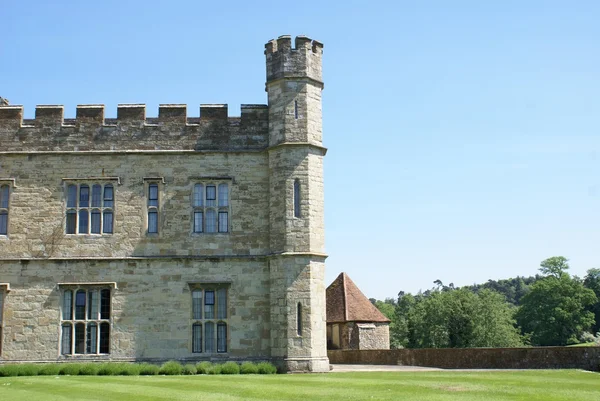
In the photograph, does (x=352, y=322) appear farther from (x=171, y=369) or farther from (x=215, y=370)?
(x=171, y=369)

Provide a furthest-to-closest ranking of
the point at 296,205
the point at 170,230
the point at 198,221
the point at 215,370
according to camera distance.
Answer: the point at 198,221
the point at 170,230
the point at 296,205
the point at 215,370

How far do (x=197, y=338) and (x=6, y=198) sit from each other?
8.39 meters

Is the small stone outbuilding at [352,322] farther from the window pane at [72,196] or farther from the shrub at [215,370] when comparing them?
the window pane at [72,196]

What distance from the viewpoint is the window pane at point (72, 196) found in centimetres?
2450

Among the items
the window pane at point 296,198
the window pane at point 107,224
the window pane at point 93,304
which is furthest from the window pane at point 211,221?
the window pane at point 93,304

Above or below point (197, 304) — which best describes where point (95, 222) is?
above

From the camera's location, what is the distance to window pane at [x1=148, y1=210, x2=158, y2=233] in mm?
24344

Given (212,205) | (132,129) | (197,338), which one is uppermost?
(132,129)

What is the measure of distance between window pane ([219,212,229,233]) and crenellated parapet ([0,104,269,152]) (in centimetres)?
238

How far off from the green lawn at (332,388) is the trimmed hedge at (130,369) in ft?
11.1

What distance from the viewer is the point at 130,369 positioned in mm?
22203

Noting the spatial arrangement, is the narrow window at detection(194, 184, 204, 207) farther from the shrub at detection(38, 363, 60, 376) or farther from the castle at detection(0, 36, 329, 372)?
the shrub at detection(38, 363, 60, 376)

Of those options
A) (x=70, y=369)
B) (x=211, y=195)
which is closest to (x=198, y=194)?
(x=211, y=195)

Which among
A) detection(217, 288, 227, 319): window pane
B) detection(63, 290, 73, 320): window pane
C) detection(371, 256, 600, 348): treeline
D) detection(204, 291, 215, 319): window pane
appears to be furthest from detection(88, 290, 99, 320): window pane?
detection(371, 256, 600, 348): treeline
